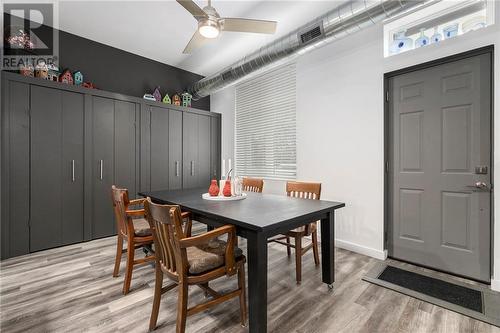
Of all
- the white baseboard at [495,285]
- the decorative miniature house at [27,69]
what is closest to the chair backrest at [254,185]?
the white baseboard at [495,285]

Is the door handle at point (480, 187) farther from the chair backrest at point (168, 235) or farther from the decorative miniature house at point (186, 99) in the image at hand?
the decorative miniature house at point (186, 99)

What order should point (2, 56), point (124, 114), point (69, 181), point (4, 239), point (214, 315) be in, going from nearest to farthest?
point (214, 315) < point (4, 239) < point (2, 56) < point (69, 181) < point (124, 114)

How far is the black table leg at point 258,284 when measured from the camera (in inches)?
58.9

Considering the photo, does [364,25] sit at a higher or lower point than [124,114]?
higher

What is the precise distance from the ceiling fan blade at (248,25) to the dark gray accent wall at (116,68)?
2.74m

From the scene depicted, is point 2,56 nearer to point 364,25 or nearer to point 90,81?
point 90,81

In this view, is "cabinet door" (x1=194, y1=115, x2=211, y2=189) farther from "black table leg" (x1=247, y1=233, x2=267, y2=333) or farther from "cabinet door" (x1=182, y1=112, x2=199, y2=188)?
"black table leg" (x1=247, y1=233, x2=267, y2=333)

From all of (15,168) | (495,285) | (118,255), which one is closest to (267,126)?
(118,255)

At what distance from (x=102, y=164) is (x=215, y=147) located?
7.24ft

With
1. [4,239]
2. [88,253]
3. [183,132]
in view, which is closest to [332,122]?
[183,132]

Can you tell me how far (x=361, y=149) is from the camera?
3072 mm

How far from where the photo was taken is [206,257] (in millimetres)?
1614

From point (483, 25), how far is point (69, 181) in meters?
5.21

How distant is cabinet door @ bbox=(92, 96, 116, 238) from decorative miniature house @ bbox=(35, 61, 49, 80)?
0.59 m
